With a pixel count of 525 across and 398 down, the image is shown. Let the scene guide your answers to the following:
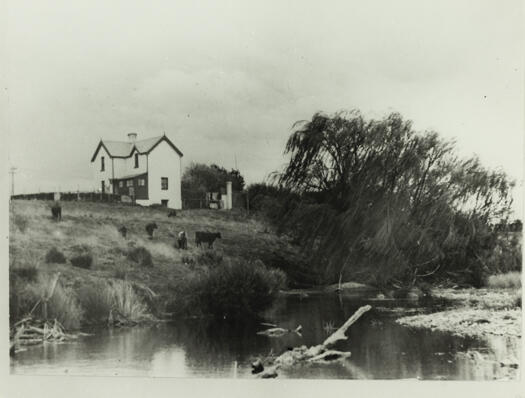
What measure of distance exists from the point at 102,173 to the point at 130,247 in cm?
Result: 112

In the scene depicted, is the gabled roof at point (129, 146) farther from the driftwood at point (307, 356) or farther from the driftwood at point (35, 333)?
the driftwood at point (307, 356)

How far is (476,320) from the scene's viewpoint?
818 cm

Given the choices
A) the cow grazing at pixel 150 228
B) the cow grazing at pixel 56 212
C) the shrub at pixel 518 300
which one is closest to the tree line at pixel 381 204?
the shrub at pixel 518 300

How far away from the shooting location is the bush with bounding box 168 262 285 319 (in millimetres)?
8430

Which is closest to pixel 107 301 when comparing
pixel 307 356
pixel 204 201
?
pixel 204 201

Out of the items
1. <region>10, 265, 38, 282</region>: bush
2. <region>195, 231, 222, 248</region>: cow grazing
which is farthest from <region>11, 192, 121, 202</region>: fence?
<region>195, 231, 222, 248</region>: cow grazing

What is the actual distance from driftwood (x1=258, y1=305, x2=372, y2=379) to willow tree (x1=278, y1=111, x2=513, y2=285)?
954 mm

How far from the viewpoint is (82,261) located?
8.52 m

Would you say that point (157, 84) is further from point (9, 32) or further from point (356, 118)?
point (356, 118)

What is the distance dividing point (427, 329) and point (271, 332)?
6.74ft

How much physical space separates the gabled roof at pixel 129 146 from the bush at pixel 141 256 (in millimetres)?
1296

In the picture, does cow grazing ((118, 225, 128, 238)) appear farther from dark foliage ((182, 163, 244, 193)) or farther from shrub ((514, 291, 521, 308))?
shrub ((514, 291, 521, 308))

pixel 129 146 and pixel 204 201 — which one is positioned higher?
pixel 129 146

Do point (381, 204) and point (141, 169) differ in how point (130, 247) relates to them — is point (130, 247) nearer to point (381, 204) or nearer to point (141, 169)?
point (141, 169)
